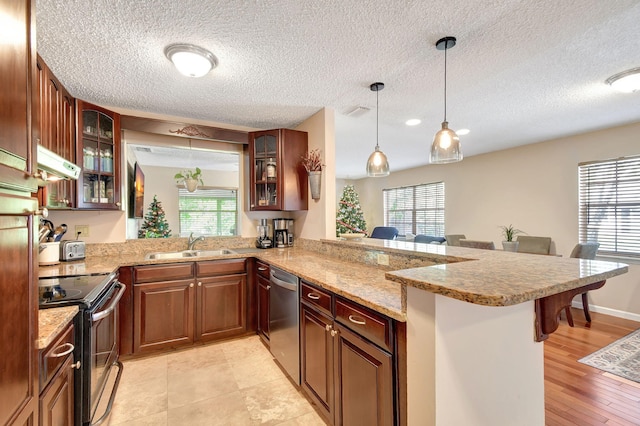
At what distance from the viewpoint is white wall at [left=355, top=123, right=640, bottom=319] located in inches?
145

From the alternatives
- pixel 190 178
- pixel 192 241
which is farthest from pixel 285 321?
pixel 190 178

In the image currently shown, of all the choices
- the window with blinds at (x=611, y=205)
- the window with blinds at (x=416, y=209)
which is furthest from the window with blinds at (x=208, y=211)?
the window with blinds at (x=611, y=205)

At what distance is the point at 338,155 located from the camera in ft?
17.6

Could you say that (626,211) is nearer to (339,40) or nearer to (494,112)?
(494,112)

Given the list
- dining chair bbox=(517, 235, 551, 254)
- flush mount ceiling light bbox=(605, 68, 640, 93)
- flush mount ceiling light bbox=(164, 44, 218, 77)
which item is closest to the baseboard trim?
dining chair bbox=(517, 235, 551, 254)

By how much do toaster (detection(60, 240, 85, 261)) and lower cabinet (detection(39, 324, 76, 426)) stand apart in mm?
1566

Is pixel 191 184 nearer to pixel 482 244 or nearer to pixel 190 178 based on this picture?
pixel 190 178

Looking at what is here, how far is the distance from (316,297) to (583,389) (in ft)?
7.13

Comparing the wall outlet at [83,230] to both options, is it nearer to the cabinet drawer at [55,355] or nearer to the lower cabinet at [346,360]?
the cabinet drawer at [55,355]

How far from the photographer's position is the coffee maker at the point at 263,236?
3.49 metres

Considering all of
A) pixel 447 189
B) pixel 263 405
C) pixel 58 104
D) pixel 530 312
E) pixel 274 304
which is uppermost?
pixel 58 104

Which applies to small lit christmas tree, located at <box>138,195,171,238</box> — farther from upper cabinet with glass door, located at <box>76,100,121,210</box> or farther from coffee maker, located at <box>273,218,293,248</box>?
coffee maker, located at <box>273,218,293,248</box>

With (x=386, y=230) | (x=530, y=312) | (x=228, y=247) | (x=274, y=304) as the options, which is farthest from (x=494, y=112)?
(x=386, y=230)

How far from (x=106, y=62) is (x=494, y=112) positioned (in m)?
3.57
